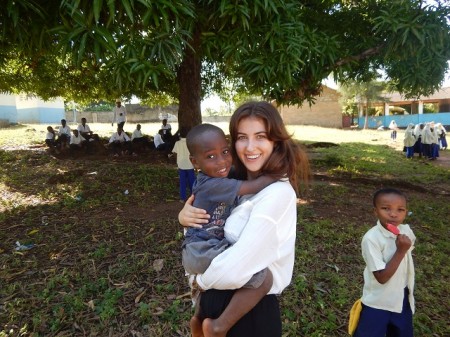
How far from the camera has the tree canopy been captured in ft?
9.12

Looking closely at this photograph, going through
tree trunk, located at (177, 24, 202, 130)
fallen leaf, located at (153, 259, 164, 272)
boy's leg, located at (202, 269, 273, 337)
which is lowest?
fallen leaf, located at (153, 259, 164, 272)

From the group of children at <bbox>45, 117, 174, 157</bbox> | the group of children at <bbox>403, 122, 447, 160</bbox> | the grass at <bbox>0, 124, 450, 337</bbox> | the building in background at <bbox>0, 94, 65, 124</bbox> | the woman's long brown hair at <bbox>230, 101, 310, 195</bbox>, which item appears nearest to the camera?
the woman's long brown hair at <bbox>230, 101, 310, 195</bbox>

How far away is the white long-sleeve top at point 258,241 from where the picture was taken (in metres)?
1.34

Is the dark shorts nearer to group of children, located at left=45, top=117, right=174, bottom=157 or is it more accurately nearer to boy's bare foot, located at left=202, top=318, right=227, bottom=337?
boy's bare foot, located at left=202, top=318, right=227, bottom=337

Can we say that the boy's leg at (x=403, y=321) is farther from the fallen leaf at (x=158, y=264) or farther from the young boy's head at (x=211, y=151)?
the fallen leaf at (x=158, y=264)

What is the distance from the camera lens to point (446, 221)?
19.3 ft

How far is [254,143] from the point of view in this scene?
1.59 meters

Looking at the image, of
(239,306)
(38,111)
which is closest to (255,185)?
(239,306)

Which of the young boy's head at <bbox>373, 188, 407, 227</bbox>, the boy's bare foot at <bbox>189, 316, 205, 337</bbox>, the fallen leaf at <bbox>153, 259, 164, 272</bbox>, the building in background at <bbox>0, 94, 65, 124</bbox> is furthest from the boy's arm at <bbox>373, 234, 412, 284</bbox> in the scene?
the building in background at <bbox>0, 94, 65, 124</bbox>

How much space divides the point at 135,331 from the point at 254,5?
3.12 m

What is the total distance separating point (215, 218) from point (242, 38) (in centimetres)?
256

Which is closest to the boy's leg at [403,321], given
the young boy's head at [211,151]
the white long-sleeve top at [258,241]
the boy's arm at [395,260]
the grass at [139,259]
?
the boy's arm at [395,260]

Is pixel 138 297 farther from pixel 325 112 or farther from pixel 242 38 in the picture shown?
pixel 325 112

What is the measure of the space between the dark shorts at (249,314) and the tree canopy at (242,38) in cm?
181
